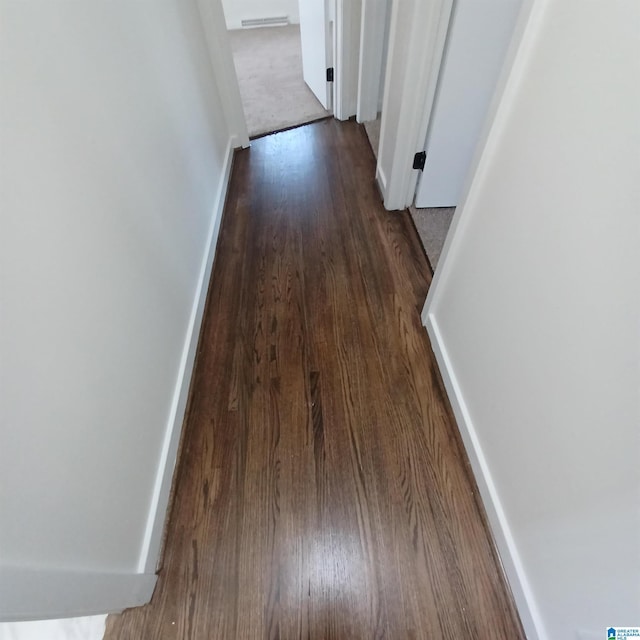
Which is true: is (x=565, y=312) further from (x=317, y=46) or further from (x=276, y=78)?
(x=276, y=78)

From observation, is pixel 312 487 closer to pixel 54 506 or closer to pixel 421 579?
pixel 421 579

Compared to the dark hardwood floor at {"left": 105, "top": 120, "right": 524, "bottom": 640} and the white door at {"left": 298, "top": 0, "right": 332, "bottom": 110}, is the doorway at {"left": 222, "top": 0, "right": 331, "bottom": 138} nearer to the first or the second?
the white door at {"left": 298, "top": 0, "right": 332, "bottom": 110}

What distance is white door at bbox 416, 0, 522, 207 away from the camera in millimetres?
1330

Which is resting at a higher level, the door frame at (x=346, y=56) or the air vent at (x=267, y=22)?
the door frame at (x=346, y=56)

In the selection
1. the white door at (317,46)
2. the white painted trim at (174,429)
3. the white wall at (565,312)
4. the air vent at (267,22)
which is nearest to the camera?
the white wall at (565,312)

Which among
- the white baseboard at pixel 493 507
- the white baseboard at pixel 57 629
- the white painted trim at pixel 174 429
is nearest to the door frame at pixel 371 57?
the white painted trim at pixel 174 429

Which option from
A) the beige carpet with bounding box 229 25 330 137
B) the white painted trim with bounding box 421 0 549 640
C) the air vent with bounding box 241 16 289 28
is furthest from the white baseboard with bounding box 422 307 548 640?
the air vent with bounding box 241 16 289 28

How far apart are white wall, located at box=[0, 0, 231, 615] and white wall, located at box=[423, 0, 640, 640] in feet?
3.02

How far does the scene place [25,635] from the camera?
2.58 ft

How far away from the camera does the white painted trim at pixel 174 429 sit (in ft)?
3.34

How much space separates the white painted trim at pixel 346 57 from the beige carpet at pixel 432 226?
45.6 inches

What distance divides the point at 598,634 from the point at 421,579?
0.42 meters

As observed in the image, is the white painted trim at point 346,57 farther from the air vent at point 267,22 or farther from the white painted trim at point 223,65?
the air vent at point 267,22

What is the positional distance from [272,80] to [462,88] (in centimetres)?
220
